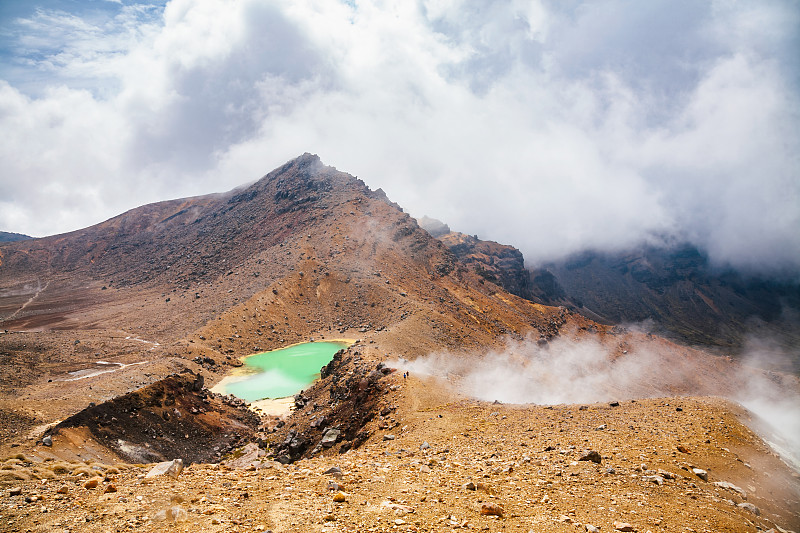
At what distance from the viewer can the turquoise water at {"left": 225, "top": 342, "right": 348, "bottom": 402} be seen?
47.5m

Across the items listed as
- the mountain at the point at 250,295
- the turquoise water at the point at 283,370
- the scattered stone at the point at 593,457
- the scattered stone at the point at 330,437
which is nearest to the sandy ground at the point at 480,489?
the scattered stone at the point at 593,457

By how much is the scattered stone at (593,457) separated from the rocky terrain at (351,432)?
4 cm

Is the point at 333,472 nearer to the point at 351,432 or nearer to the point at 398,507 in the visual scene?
the point at 398,507

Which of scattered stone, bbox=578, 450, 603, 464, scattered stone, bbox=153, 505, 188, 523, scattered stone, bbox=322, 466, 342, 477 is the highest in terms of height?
scattered stone, bbox=578, 450, 603, 464

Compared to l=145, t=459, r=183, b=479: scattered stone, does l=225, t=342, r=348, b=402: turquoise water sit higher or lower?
higher

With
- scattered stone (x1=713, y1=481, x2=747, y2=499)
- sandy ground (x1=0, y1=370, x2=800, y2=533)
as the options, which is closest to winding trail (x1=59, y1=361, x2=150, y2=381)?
sandy ground (x1=0, y1=370, x2=800, y2=533)

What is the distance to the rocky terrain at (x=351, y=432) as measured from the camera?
955 centimetres

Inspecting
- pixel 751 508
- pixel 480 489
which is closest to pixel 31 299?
pixel 480 489

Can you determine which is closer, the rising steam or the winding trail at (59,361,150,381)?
the rising steam

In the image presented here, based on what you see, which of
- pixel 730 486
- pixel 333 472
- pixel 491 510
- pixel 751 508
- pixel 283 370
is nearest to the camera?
pixel 491 510

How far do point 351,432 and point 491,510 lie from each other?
52.0 ft

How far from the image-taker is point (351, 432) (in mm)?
23750

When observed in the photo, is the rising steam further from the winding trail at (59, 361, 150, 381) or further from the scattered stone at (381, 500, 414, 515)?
the winding trail at (59, 361, 150, 381)

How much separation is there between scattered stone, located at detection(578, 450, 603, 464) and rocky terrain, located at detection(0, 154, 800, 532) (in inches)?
1.7
